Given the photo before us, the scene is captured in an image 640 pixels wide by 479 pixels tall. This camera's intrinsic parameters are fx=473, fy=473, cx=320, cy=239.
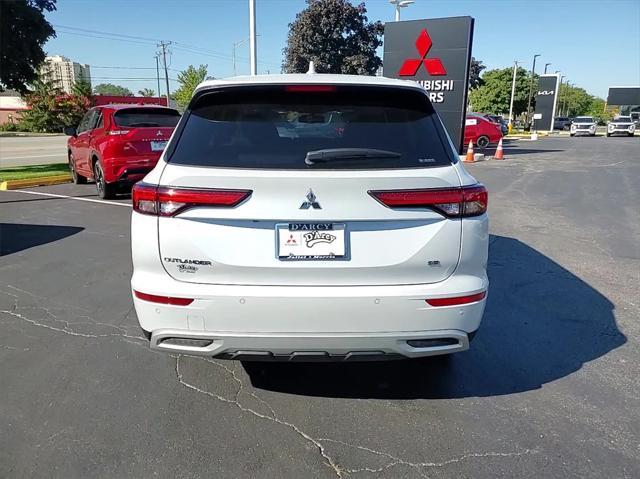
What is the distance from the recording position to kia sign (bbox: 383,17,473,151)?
16.8 metres

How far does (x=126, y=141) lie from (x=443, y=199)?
26.0 feet

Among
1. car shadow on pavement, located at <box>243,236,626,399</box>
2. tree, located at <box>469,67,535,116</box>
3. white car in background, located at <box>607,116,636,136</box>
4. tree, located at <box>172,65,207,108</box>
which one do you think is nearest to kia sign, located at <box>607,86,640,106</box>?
tree, located at <box>469,67,535,116</box>

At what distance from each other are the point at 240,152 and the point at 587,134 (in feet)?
172

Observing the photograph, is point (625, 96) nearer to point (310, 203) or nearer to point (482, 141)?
point (482, 141)

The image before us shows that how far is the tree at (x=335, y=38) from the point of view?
936 inches

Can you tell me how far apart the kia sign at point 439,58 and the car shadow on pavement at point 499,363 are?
44.7 feet

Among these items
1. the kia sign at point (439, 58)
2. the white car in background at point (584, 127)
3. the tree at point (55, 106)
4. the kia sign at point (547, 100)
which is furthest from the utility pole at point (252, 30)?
the kia sign at point (547, 100)

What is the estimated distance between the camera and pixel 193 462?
7.72 ft

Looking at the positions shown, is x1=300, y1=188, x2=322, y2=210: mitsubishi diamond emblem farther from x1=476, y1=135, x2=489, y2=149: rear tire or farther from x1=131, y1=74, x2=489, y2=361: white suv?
x1=476, y1=135, x2=489, y2=149: rear tire

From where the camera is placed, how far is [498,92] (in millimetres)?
64938

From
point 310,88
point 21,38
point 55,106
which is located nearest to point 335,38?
point 21,38

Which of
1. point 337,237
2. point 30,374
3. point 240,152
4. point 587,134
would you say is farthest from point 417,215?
point 587,134

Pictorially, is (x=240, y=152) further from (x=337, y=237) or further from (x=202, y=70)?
(x=202, y=70)

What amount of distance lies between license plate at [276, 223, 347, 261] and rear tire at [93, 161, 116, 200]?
8037 mm
